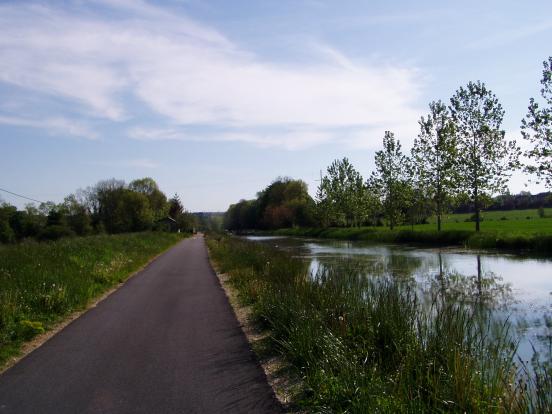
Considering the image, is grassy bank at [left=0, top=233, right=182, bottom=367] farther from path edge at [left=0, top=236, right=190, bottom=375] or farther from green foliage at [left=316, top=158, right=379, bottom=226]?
green foliage at [left=316, top=158, right=379, bottom=226]

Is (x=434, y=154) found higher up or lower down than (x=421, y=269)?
higher up

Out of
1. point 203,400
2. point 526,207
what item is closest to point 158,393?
point 203,400

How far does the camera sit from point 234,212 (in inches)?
7008

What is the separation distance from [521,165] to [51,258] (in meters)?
26.5

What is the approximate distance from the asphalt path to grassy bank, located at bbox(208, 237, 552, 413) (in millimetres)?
694

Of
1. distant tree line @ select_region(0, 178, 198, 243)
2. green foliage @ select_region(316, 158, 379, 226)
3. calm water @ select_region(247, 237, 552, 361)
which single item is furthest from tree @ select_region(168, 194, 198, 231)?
calm water @ select_region(247, 237, 552, 361)

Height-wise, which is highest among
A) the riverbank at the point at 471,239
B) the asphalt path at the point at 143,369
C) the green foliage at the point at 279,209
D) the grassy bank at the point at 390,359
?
the green foliage at the point at 279,209

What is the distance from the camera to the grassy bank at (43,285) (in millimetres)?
10320

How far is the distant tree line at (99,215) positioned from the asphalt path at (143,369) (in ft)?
159

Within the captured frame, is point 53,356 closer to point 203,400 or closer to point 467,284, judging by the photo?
point 203,400

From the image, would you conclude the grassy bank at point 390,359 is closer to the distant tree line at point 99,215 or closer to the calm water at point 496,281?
the calm water at point 496,281

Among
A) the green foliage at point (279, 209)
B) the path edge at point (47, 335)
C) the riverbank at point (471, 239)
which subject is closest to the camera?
the path edge at point (47, 335)

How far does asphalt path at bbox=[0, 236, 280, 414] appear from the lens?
244 inches

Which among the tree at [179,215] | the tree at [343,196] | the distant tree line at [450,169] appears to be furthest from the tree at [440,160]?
the tree at [179,215]
